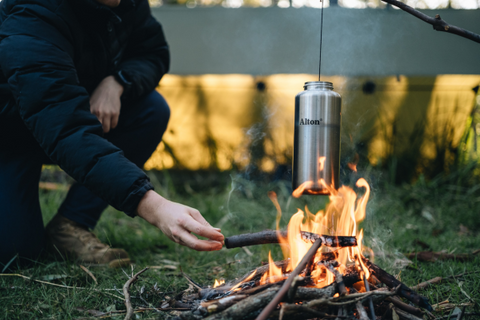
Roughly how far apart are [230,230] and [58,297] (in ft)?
4.08

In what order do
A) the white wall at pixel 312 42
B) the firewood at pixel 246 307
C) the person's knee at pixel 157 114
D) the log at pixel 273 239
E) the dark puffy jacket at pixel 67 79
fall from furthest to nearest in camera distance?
the white wall at pixel 312 42, the person's knee at pixel 157 114, the log at pixel 273 239, the dark puffy jacket at pixel 67 79, the firewood at pixel 246 307

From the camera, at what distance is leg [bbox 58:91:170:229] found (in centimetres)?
204

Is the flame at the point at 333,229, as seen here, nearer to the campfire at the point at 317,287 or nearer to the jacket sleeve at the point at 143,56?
the campfire at the point at 317,287

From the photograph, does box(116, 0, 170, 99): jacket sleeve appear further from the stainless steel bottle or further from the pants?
the stainless steel bottle

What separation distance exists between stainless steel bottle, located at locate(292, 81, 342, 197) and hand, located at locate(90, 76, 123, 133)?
93 cm

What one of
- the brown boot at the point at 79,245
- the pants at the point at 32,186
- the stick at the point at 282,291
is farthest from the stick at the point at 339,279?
the pants at the point at 32,186

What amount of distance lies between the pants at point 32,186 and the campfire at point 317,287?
3.11 ft

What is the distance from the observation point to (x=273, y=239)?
1410mm

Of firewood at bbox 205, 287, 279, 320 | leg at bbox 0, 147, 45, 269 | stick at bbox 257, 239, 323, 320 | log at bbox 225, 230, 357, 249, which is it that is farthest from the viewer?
leg at bbox 0, 147, 45, 269

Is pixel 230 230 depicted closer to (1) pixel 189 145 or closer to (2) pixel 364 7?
(1) pixel 189 145

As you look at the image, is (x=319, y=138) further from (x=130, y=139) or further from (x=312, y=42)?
(x=312, y=42)

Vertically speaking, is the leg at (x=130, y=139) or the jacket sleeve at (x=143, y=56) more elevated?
the jacket sleeve at (x=143, y=56)

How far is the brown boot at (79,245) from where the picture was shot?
1.87 m

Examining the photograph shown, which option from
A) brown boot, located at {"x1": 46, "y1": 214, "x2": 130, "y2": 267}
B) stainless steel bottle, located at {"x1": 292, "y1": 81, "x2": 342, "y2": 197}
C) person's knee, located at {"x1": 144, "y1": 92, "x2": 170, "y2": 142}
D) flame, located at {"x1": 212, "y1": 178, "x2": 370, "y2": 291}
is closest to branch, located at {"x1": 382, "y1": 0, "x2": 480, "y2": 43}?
stainless steel bottle, located at {"x1": 292, "y1": 81, "x2": 342, "y2": 197}
